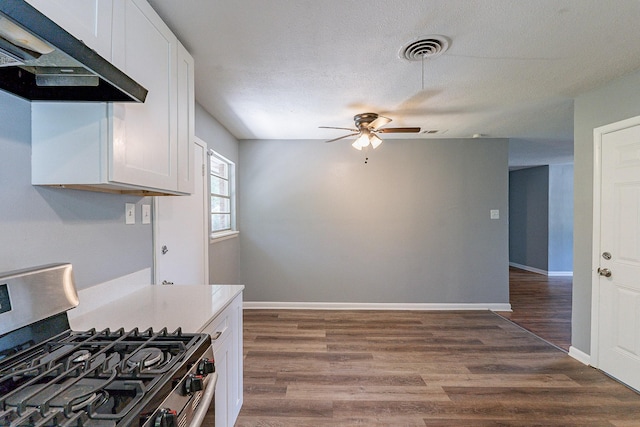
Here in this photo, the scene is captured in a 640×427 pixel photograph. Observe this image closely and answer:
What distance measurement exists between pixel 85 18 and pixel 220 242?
2.65 meters

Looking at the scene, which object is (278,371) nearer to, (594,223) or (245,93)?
(245,93)

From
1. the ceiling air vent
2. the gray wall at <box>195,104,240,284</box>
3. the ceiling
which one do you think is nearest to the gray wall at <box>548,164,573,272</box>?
the ceiling

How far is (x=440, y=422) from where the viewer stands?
6.22 feet

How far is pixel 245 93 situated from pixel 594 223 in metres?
3.27

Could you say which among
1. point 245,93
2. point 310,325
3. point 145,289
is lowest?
point 310,325

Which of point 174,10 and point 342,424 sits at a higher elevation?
point 174,10

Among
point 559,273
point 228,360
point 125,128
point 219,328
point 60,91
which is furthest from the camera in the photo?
point 559,273

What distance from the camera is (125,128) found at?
1183 millimetres

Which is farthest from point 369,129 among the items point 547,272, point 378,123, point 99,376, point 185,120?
point 547,272

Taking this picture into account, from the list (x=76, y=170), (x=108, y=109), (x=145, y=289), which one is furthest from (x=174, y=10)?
(x=145, y=289)

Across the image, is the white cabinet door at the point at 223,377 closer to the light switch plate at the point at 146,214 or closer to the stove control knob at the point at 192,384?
the stove control knob at the point at 192,384

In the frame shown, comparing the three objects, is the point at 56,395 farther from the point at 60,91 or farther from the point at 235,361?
the point at 235,361

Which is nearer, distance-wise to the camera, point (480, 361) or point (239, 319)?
point (239, 319)

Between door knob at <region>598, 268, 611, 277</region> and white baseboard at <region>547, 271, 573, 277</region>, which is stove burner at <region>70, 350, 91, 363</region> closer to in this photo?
door knob at <region>598, 268, 611, 277</region>
